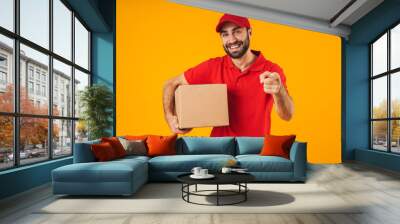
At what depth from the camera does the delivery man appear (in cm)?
812

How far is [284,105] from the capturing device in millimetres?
8391

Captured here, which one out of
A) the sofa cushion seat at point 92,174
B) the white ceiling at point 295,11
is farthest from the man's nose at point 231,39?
the sofa cushion seat at point 92,174

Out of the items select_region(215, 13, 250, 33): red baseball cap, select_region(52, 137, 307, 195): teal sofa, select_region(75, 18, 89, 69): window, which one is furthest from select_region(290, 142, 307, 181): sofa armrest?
select_region(75, 18, 89, 69): window

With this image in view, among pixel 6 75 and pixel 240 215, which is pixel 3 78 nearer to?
pixel 6 75

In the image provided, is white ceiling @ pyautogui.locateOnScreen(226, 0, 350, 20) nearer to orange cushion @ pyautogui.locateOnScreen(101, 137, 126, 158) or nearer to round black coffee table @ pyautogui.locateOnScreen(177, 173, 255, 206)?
orange cushion @ pyautogui.locateOnScreen(101, 137, 126, 158)

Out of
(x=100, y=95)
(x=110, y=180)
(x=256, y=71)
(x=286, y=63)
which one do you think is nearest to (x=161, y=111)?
(x=100, y=95)

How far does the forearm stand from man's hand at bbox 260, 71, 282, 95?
0.39ft

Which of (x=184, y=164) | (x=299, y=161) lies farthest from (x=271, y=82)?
(x=184, y=164)

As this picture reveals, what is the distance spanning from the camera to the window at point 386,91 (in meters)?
7.79

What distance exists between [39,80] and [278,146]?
12.8ft

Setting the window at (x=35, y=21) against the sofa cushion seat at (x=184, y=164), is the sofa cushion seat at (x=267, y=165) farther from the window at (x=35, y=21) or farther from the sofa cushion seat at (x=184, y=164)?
the window at (x=35, y=21)

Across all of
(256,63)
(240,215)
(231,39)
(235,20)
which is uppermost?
(235,20)

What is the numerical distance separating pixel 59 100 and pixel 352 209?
4.96 metres

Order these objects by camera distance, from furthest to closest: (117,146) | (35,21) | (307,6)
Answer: (307,6), (117,146), (35,21)
